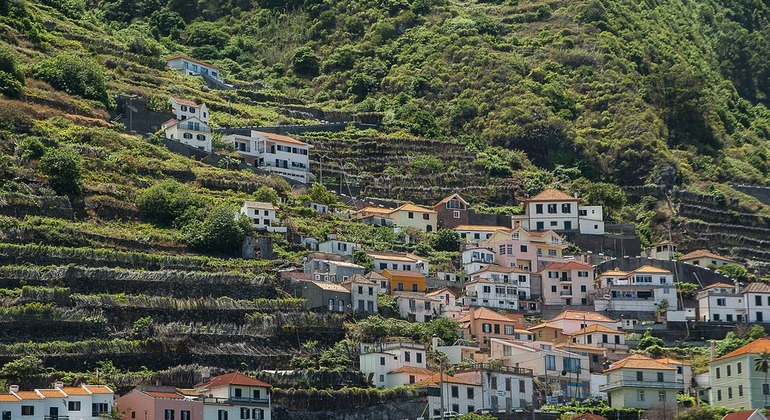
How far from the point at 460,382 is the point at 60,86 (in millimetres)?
43748

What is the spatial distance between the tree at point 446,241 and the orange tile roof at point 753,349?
87.5 ft

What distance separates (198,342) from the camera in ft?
286

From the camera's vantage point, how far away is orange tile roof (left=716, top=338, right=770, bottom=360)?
8900 cm

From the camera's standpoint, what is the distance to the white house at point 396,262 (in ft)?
344

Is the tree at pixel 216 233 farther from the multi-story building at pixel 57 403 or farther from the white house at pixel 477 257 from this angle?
the multi-story building at pixel 57 403

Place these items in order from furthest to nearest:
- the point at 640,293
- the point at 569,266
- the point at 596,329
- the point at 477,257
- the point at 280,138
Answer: the point at 280,138, the point at 477,257, the point at 569,266, the point at 640,293, the point at 596,329

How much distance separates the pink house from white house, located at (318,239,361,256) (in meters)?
25.1

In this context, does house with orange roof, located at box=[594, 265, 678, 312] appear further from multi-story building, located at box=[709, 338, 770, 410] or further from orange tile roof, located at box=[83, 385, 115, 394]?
orange tile roof, located at box=[83, 385, 115, 394]

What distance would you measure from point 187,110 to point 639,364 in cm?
4390

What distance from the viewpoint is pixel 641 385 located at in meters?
89.2

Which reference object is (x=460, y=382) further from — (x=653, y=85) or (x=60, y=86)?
(x=653, y=85)

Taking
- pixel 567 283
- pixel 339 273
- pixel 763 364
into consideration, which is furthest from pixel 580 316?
pixel 763 364

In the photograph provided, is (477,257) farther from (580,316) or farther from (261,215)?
(261,215)

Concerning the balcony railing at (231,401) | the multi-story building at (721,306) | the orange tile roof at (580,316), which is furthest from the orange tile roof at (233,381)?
the multi-story building at (721,306)
